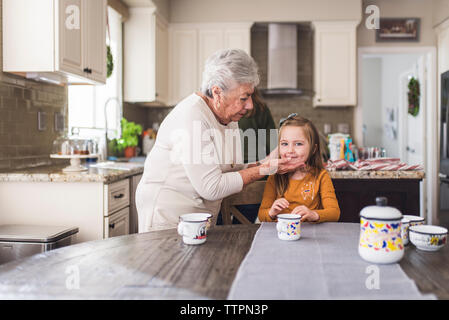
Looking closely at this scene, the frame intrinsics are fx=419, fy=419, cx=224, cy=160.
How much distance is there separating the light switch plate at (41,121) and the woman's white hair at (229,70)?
1.66 metres

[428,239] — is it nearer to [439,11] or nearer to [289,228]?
[289,228]

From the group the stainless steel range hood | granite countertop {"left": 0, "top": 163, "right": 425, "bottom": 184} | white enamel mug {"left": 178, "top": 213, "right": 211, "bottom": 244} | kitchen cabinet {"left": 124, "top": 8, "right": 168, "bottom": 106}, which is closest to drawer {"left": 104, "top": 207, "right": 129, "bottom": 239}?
granite countertop {"left": 0, "top": 163, "right": 425, "bottom": 184}

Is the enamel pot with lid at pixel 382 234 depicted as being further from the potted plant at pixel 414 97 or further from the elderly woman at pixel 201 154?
the potted plant at pixel 414 97

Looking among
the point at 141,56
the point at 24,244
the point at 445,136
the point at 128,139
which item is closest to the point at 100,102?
the point at 128,139

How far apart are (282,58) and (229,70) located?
146 inches

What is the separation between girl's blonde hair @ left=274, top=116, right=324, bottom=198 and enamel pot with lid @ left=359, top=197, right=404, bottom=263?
89 cm

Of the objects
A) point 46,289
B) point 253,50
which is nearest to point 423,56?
point 253,50

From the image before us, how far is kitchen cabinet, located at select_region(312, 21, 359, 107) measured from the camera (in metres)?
4.97

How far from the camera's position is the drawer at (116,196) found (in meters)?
2.44

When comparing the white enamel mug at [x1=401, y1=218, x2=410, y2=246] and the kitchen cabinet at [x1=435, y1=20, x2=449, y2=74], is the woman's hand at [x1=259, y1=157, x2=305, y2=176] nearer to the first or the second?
the white enamel mug at [x1=401, y1=218, x2=410, y2=246]

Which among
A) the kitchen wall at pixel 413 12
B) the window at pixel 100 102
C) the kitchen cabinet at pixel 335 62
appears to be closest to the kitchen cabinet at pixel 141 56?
the window at pixel 100 102
